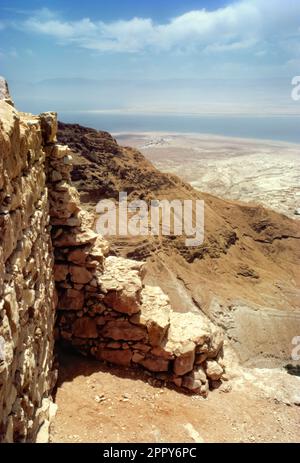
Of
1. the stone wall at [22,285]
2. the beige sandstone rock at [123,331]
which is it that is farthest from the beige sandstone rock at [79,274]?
the stone wall at [22,285]

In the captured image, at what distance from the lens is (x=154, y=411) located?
24.0 ft

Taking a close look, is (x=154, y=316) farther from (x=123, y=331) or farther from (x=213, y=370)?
(x=213, y=370)

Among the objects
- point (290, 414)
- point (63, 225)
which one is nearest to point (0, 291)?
point (63, 225)

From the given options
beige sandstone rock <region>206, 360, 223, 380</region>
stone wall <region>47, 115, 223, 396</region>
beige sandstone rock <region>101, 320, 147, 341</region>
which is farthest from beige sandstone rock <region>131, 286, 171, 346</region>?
beige sandstone rock <region>206, 360, 223, 380</region>

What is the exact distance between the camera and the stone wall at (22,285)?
4035mm

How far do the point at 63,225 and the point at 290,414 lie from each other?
19.0ft

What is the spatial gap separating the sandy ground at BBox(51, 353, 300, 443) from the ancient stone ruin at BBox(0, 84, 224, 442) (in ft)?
1.11

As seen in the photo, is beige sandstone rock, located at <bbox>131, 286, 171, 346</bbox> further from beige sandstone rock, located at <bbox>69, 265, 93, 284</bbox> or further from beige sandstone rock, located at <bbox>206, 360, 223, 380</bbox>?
beige sandstone rock, located at <bbox>206, 360, 223, 380</bbox>

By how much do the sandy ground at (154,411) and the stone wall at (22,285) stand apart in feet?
2.36

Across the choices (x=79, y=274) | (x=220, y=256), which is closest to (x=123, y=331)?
(x=79, y=274)

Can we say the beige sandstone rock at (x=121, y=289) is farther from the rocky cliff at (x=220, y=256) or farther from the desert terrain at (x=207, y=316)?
the rocky cliff at (x=220, y=256)

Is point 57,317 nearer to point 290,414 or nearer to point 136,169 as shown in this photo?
point 290,414

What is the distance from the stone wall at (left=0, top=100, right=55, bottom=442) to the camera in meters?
4.04
